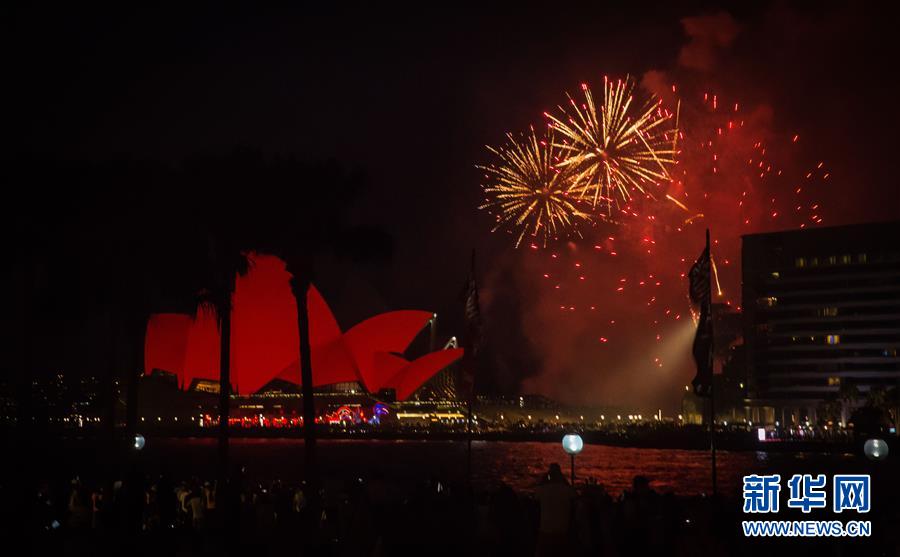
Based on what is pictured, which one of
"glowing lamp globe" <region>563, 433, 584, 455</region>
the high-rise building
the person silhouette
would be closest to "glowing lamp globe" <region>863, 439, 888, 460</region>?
"glowing lamp globe" <region>563, 433, 584, 455</region>

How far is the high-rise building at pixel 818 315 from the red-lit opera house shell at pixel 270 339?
59804mm

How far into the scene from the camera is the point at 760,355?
15138 cm

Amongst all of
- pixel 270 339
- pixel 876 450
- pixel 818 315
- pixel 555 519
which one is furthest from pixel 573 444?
pixel 818 315

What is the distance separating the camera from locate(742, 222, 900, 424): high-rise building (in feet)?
458

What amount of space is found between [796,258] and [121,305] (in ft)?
424

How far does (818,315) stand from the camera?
477ft

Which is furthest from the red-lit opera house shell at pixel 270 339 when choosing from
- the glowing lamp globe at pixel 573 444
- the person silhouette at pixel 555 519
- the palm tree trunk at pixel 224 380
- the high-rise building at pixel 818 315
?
the person silhouette at pixel 555 519

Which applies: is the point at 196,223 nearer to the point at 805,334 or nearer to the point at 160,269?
the point at 160,269

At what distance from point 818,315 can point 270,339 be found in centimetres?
8107

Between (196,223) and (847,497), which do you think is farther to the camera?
(196,223)

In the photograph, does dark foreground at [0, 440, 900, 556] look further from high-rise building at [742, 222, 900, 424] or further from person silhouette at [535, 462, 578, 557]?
high-rise building at [742, 222, 900, 424]

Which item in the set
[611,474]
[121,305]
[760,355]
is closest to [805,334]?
[760,355]

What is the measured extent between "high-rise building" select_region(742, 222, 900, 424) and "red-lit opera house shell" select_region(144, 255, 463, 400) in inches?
2354

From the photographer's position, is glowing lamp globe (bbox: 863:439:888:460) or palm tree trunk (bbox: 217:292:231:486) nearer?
glowing lamp globe (bbox: 863:439:888:460)
